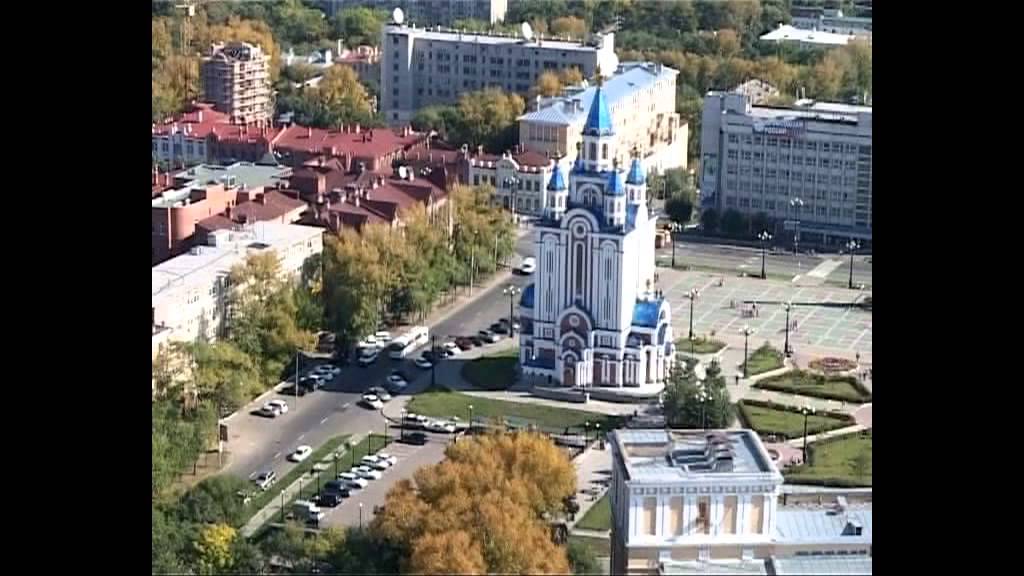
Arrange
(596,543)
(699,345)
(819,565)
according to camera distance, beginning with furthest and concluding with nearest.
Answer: (699,345)
(596,543)
(819,565)

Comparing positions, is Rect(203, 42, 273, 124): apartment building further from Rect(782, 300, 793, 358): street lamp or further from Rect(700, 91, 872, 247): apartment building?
Rect(782, 300, 793, 358): street lamp

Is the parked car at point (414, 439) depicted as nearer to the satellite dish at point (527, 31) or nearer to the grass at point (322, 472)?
the grass at point (322, 472)

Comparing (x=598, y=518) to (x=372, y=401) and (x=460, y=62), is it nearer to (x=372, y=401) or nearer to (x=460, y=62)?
(x=372, y=401)

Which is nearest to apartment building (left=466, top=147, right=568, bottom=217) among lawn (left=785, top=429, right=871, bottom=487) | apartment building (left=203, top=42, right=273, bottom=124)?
apartment building (left=203, top=42, right=273, bottom=124)

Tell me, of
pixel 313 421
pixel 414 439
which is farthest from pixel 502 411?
pixel 313 421
